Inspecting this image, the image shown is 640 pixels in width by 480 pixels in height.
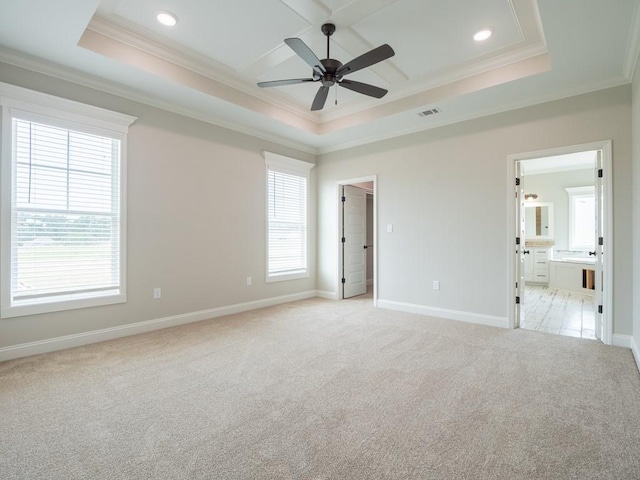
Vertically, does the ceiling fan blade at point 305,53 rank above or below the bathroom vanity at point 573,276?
above

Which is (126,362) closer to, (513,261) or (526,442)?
(526,442)

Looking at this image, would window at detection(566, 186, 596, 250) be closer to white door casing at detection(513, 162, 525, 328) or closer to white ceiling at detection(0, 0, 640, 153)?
white door casing at detection(513, 162, 525, 328)

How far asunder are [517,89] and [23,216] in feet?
18.0

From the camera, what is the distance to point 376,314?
15.9 feet

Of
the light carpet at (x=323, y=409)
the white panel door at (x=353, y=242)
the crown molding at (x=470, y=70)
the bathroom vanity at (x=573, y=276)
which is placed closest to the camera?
the light carpet at (x=323, y=409)

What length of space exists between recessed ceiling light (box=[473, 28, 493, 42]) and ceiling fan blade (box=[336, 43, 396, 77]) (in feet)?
3.94

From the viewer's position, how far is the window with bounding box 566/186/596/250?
7.43 meters

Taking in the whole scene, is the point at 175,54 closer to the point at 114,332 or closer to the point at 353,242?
the point at 114,332

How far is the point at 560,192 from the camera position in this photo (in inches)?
307

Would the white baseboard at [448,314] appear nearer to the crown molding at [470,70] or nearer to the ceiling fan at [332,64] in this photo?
the crown molding at [470,70]

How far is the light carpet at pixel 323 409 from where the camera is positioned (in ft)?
5.41

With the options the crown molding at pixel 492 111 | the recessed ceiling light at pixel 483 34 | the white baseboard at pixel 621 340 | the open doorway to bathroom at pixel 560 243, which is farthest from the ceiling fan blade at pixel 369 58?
the white baseboard at pixel 621 340

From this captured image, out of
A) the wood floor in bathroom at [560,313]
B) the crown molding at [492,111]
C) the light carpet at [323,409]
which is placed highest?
the crown molding at [492,111]

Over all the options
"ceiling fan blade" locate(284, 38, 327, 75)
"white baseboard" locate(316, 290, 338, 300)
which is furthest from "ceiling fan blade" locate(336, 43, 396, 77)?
"white baseboard" locate(316, 290, 338, 300)
